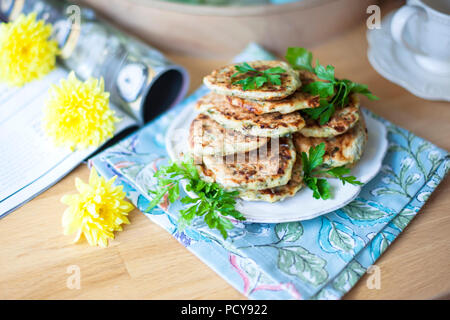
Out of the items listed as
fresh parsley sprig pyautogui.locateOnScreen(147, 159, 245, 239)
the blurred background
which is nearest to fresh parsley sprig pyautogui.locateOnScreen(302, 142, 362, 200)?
fresh parsley sprig pyautogui.locateOnScreen(147, 159, 245, 239)

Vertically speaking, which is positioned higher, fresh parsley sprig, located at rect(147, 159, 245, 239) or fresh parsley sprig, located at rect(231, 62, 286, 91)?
fresh parsley sprig, located at rect(231, 62, 286, 91)

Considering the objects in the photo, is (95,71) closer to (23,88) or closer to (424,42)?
(23,88)

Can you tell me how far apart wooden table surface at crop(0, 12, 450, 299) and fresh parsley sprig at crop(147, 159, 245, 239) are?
2.8 inches

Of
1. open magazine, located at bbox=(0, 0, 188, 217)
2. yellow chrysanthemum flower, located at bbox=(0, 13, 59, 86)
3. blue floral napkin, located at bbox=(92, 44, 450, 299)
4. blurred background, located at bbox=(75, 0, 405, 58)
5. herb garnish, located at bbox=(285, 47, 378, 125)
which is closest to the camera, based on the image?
blue floral napkin, located at bbox=(92, 44, 450, 299)

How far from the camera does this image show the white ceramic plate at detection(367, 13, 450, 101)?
3.28 ft

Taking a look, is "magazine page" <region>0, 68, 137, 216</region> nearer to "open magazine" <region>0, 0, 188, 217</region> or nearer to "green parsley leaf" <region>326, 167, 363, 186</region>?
"open magazine" <region>0, 0, 188, 217</region>

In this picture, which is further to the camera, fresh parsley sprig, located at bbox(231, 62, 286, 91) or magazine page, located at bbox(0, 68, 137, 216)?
magazine page, located at bbox(0, 68, 137, 216)

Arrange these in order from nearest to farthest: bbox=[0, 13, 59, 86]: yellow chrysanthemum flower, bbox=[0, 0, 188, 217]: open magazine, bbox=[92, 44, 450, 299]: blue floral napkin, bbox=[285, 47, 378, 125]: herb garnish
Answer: bbox=[92, 44, 450, 299]: blue floral napkin, bbox=[285, 47, 378, 125]: herb garnish, bbox=[0, 0, 188, 217]: open magazine, bbox=[0, 13, 59, 86]: yellow chrysanthemum flower

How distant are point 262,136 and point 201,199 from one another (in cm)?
16

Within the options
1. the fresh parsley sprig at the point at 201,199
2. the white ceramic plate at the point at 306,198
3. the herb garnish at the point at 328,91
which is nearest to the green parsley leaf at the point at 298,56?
the herb garnish at the point at 328,91

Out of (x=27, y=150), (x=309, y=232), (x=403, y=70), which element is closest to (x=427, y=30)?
(x=403, y=70)

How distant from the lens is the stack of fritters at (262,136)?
0.70 metres

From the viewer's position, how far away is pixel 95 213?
0.71 m

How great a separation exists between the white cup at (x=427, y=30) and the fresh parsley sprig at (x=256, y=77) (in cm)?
39
